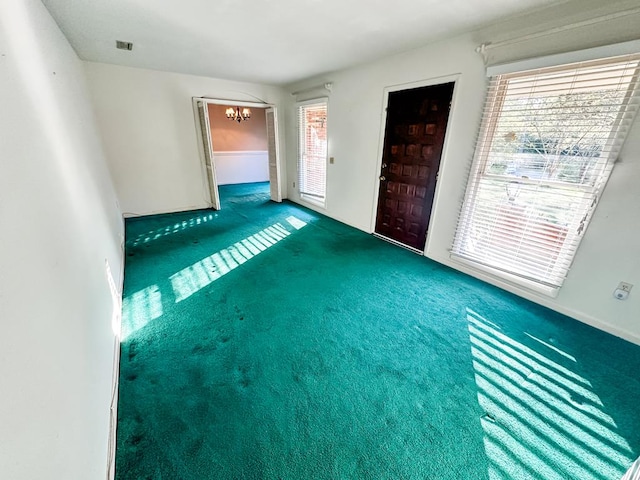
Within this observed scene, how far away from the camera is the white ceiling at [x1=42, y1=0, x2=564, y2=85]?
6.59 ft

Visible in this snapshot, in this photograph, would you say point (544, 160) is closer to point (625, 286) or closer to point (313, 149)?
point (625, 286)

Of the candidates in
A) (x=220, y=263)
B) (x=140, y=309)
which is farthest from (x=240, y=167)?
(x=140, y=309)

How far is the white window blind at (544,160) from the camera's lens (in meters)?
1.85

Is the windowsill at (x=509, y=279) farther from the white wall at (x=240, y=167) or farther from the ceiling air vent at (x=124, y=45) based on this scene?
the white wall at (x=240, y=167)

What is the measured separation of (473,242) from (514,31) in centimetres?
189

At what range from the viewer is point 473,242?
2.77 m

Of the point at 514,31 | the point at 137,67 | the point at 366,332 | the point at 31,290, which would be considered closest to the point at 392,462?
the point at 366,332

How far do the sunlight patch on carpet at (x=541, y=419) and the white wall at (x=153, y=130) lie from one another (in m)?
5.06

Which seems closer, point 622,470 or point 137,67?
point 622,470

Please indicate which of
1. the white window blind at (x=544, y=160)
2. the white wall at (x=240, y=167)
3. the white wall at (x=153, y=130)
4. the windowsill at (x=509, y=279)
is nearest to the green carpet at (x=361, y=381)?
the windowsill at (x=509, y=279)

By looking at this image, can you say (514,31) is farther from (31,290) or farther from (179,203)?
(179,203)

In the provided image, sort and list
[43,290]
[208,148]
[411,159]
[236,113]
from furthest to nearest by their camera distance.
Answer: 1. [236,113]
2. [208,148]
3. [411,159]
4. [43,290]

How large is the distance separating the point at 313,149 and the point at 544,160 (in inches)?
141

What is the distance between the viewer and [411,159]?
10.5 ft
